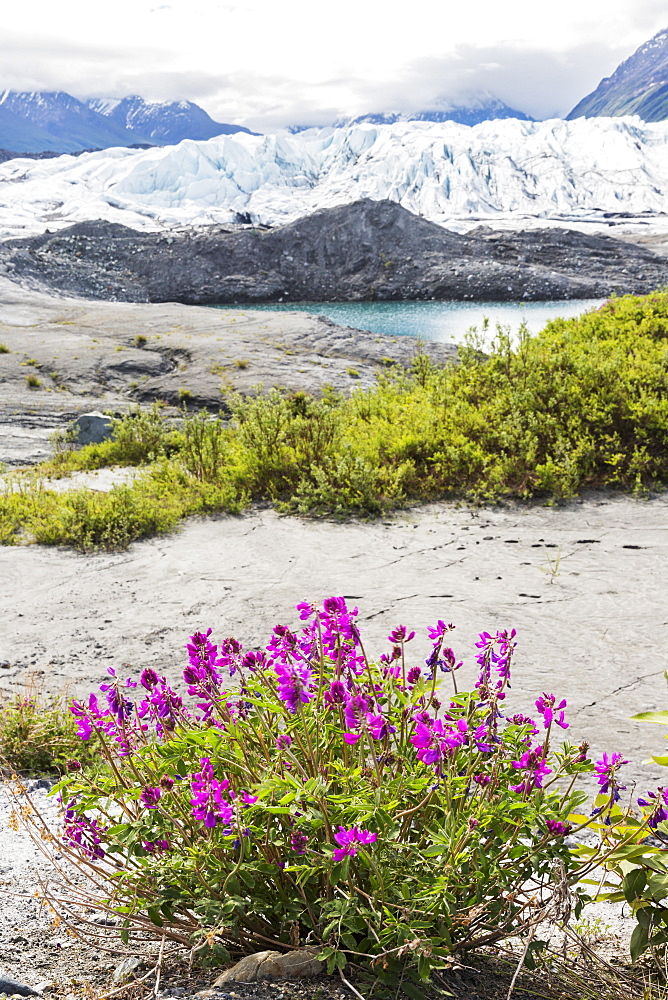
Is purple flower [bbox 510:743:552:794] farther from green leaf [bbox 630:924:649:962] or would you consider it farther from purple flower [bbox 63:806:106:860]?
purple flower [bbox 63:806:106:860]

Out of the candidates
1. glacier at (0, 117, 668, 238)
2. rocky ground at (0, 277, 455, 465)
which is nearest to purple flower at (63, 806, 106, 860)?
rocky ground at (0, 277, 455, 465)

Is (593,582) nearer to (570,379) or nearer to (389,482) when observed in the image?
(389,482)

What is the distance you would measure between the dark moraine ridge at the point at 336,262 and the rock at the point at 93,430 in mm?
47282

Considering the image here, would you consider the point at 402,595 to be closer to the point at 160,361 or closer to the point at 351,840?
the point at 351,840

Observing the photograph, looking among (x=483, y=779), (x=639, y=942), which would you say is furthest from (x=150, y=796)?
(x=639, y=942)

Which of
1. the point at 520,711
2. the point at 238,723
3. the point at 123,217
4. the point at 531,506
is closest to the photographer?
the point at 238,723

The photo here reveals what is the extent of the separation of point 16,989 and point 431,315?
1819 inches

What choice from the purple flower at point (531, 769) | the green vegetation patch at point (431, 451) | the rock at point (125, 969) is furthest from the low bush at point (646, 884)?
the green vegetation patch at point (431, 451)

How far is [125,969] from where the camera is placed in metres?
1.90

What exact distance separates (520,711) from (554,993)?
1.87 metres

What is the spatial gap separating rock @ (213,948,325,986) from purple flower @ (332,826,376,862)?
392 millimetres

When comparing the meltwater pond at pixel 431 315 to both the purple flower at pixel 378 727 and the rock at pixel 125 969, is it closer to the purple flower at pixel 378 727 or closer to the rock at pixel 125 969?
the purple flower at pixel 378 727

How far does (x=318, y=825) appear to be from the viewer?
5.49ft

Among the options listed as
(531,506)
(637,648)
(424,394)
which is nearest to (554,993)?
(637,648)
